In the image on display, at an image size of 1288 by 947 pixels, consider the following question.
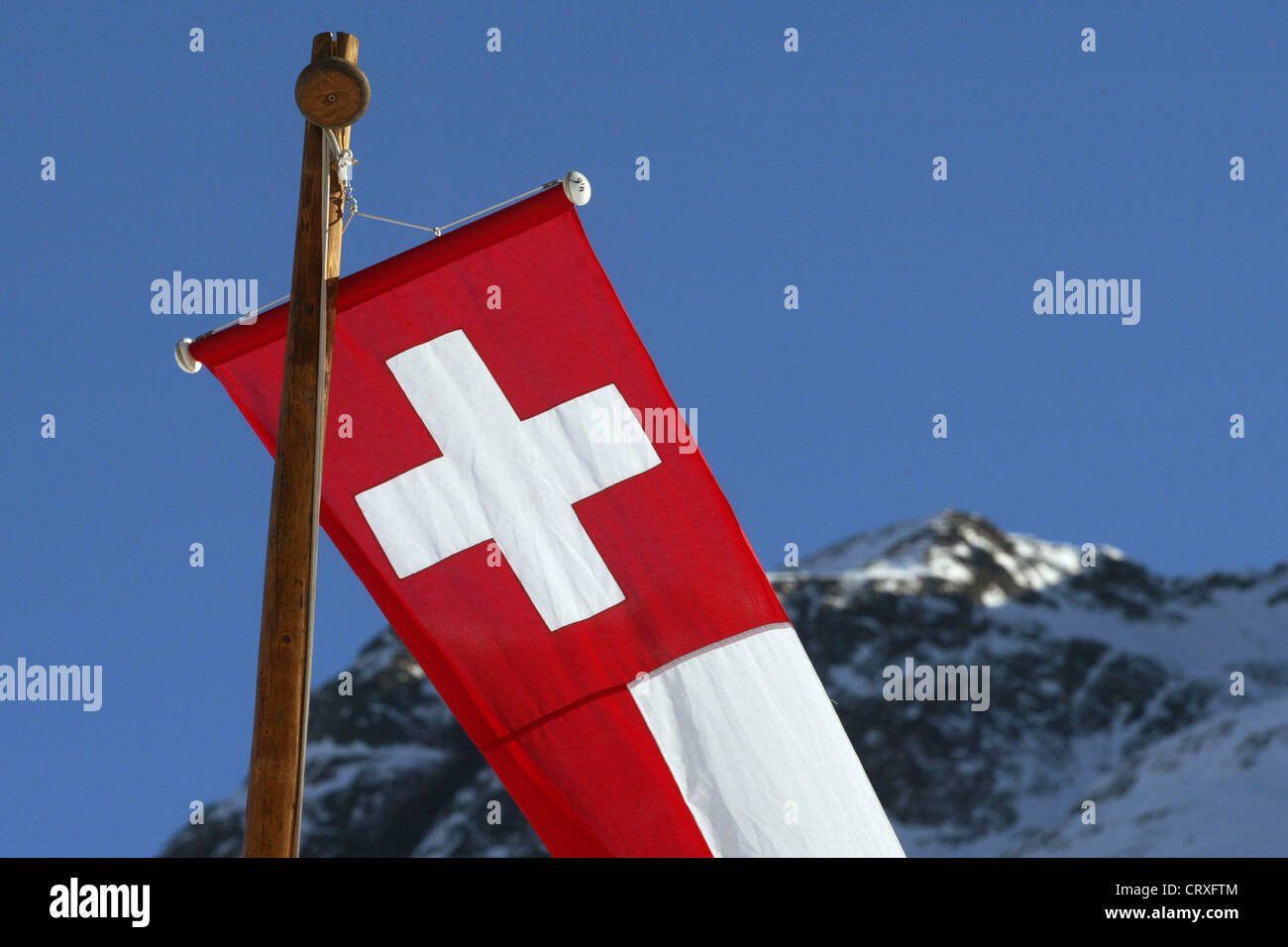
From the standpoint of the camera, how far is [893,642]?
563ft

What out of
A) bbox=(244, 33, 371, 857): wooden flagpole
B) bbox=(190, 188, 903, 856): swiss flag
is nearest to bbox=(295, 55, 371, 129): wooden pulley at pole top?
bbox=(244, 33, 371, 857): wooden flagpole

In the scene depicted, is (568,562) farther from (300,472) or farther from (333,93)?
(333,93)

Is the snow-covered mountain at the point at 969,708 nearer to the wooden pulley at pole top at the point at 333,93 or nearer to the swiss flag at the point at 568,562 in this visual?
the swiss flag at the point at 568,562

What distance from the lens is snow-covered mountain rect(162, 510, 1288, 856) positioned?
135250mm

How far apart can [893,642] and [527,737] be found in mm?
167767

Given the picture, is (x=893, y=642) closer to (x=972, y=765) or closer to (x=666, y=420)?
(x=972, y=765)

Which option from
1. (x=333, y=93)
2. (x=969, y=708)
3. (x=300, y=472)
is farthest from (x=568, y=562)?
(x=969, y=708)

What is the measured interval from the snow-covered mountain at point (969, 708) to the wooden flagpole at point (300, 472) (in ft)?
335

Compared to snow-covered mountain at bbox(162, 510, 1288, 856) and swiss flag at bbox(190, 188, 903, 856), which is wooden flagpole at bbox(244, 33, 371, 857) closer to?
swiss flag at bbox(190, 188, 903, 856)

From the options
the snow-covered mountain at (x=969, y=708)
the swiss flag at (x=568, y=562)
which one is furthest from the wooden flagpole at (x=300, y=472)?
the snow-covered mountain at (x=969, y=708)

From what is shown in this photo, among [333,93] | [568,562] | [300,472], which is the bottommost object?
[568,562]

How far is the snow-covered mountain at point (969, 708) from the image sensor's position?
135250 mm

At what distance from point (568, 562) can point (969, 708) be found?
16996 centimetres

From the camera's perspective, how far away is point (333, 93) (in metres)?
5.86
